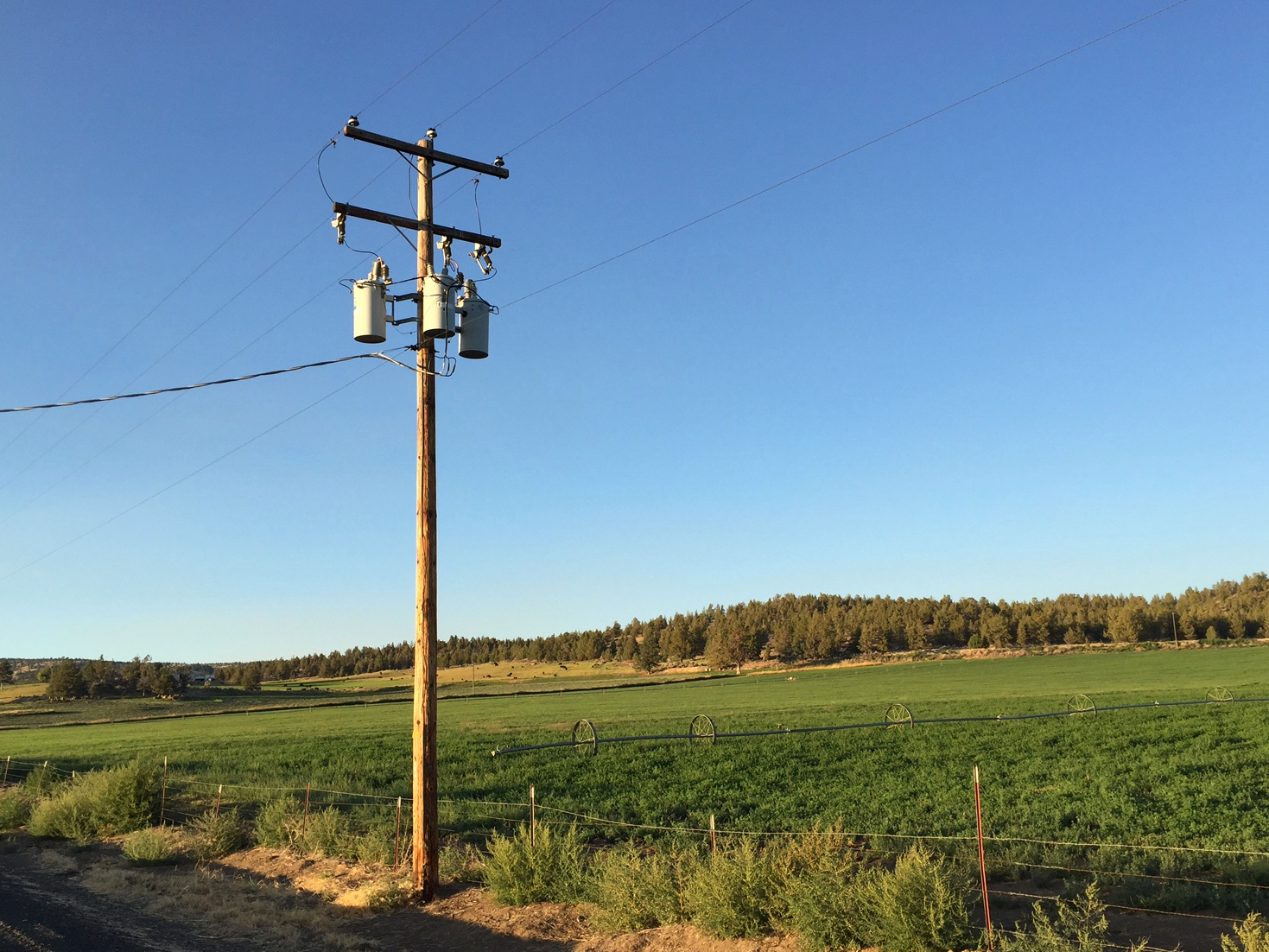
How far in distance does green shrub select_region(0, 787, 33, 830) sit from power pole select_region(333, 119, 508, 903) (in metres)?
15.2

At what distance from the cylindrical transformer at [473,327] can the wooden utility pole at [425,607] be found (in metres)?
0.64

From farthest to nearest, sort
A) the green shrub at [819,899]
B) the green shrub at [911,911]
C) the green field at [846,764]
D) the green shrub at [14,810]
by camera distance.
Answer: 1. the green shrub at [14,810]
2. the green field at [846,764]
3. the green shrub at [819,899]
4. the green shrub at [911,911]

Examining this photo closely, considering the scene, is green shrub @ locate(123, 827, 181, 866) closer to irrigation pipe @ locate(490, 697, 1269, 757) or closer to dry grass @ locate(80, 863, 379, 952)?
dry grass @ locate(80, 863, 379, 952)

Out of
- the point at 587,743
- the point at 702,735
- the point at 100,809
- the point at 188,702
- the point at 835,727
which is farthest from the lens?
the point at 188,702

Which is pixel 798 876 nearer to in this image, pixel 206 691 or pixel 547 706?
pixel 547 706

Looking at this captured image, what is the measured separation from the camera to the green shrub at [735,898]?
10.3 m

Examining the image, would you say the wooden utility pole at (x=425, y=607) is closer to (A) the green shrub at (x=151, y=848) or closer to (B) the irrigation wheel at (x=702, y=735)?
(A) the green shrub at (x=151, y=848)

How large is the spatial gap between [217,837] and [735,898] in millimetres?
12990

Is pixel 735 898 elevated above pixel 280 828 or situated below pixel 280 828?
above

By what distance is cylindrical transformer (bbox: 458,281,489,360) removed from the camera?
14.4m

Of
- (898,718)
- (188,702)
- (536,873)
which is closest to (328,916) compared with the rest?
(536,873)

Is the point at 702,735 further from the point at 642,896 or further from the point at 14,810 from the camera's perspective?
the point at 642,896

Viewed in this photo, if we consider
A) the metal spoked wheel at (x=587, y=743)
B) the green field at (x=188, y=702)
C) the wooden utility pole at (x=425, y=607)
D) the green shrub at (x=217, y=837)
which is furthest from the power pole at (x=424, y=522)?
the green field at (x=188, y=702)

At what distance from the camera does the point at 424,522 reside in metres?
14.3
